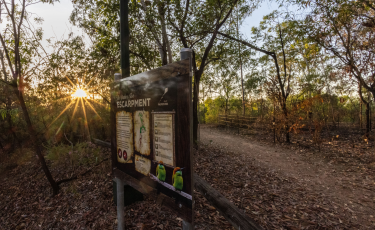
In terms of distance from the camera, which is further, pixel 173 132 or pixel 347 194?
pixel 347 194

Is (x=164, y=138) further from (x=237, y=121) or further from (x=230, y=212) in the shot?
(x=237, y=121)

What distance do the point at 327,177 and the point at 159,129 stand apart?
5.97m

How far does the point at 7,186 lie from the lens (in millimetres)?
6148

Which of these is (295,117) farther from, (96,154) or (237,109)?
(237,109)

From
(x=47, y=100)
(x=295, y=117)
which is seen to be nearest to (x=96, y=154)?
(x=47, y=100)

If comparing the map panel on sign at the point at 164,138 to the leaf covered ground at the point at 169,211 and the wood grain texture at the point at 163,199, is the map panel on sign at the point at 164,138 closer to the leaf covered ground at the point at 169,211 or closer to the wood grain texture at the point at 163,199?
the wood grain texture at the point at 163,199

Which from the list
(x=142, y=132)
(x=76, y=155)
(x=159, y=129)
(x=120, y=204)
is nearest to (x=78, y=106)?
(x=76, y=155)

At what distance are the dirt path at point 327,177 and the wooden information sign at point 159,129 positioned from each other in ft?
12.6

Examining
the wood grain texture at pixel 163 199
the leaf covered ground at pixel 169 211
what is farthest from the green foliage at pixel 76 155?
the wood grain texture at pixel 163 199

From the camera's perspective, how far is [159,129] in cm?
181

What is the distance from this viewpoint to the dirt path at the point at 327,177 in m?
3.96

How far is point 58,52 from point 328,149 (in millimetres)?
11332

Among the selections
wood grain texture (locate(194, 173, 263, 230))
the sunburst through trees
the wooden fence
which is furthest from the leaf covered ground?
the wooden fence

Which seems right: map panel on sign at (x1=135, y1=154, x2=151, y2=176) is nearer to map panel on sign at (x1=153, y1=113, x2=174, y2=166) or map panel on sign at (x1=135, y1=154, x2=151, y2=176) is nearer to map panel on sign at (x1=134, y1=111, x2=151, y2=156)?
map panel on sign at (x1=134, y1=111, x2=151, y2=156)
